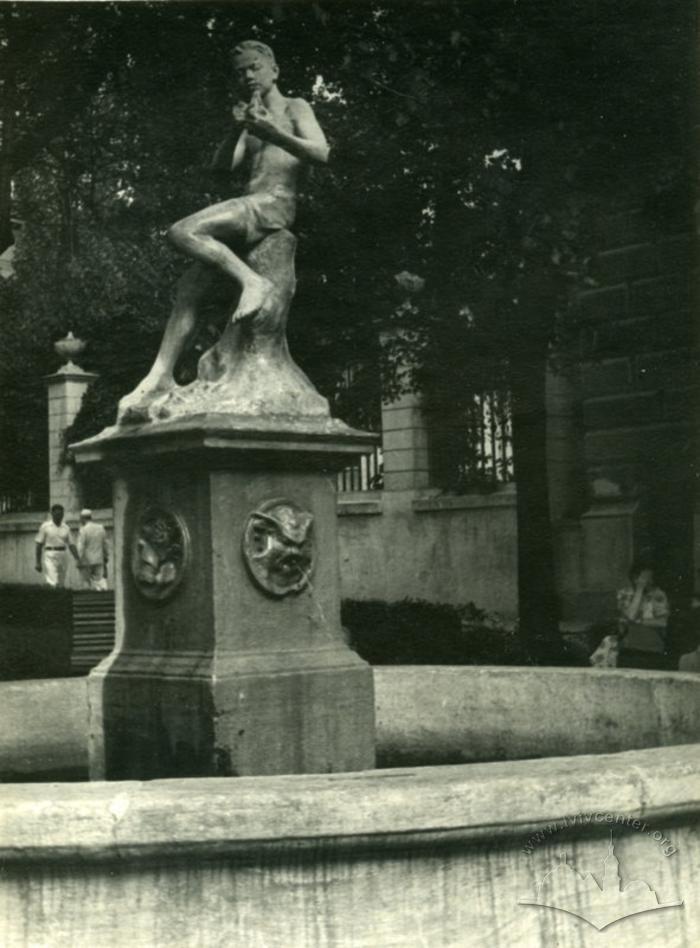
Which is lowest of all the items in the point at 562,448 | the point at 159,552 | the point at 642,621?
the point at 642,621

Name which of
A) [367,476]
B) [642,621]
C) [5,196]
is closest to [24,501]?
[367,476]

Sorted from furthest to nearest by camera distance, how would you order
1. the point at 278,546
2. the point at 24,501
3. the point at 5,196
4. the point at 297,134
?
the point at 24,501
the point at 5,196
the point at 297,134
the point at 278,546

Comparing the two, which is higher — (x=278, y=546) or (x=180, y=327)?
(x=180, y=327)

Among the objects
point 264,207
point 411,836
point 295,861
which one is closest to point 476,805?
point 411,836

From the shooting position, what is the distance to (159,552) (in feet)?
19.4

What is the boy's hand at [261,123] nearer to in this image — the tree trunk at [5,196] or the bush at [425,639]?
the tree trunk at [5,196]

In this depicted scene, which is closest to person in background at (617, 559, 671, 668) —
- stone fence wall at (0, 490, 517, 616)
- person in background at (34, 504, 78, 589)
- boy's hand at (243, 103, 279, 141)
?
boy's hand at (243, 103, 279, 141)

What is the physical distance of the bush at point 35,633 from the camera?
538 inches

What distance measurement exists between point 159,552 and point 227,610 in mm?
411

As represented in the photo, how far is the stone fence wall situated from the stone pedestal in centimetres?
1179

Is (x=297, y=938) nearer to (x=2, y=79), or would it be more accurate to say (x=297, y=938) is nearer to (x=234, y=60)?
(x=234, y=60)

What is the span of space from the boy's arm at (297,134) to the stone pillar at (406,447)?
13823 mm

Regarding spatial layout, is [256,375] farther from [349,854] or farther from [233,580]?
[349,854]

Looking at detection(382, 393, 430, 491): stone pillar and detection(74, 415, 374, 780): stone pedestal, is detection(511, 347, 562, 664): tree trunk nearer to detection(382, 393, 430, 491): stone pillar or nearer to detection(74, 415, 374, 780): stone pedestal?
detection(382, 393, 430, 491): stone pillar
